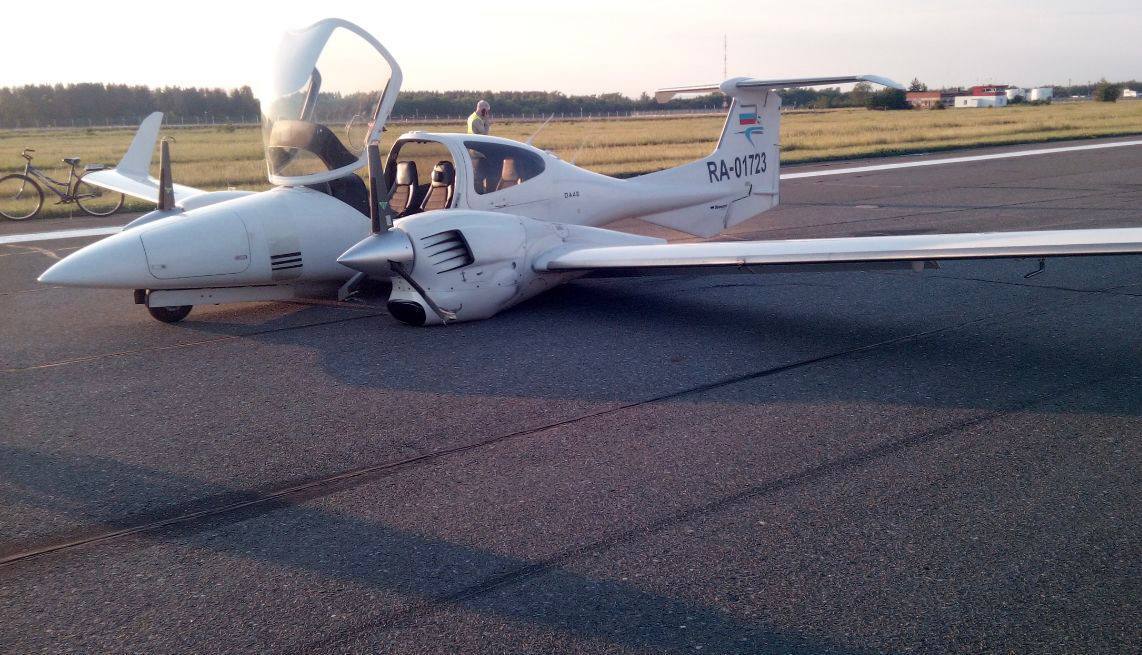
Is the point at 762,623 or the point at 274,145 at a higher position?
the point at 274,145

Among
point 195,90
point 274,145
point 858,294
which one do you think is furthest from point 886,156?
point 195,90

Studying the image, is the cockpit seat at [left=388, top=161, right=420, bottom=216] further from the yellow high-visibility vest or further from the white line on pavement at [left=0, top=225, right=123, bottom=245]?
the white line on pavement at [left=0, top=225, right=123, bottom=245]

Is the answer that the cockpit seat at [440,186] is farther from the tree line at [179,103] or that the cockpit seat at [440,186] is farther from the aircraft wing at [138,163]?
the tree line at [179,103]

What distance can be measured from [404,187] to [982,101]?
93.3m

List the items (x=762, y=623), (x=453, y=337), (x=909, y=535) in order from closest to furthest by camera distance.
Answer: (x=762, y=623) → (x=909, y=535) → (x=453, y=337)

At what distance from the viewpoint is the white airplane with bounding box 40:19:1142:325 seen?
7.50 metres

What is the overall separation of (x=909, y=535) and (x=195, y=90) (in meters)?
83.7

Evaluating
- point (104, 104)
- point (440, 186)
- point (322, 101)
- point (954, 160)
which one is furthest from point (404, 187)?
point (104, 104)

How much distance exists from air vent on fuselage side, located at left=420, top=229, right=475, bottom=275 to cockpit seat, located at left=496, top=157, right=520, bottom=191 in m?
1.72

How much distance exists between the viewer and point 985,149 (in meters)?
30.7

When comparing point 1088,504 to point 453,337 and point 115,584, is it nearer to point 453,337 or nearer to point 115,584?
point 115,584

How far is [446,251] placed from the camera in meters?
8.00

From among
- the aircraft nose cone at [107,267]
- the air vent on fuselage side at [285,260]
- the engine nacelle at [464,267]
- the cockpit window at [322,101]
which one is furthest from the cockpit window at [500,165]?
the aircraft nose cone at [107,267]

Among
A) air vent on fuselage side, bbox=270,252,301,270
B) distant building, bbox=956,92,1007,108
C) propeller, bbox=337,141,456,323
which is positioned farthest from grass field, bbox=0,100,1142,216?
distant building, bbox=956,92,1007,108
